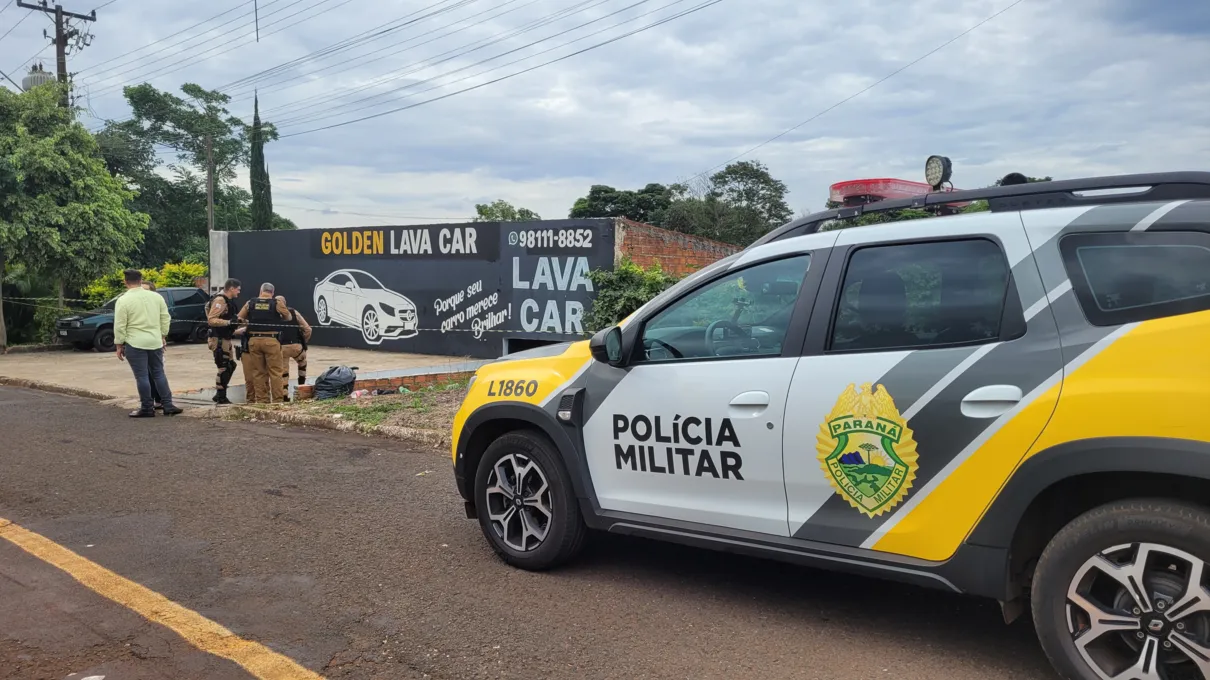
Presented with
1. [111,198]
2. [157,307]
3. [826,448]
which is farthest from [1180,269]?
[111,198]

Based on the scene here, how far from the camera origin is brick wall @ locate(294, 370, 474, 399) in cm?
1146

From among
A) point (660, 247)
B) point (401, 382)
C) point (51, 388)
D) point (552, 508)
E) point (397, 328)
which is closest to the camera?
point (552, 508)

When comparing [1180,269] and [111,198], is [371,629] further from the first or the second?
[111,198]

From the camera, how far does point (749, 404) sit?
12.0 ft

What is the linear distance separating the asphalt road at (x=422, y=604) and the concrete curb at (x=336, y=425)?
1932mm

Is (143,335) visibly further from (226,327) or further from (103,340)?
(103,340)

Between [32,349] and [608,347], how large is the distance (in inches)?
895

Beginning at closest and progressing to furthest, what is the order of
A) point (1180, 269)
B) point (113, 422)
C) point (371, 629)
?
point (1180, 269) → point (371, 629) → point (113, 422)

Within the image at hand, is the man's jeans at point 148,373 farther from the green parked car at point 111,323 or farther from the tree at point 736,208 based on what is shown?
the tree at point 736,208

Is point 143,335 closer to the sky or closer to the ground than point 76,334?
closer to the sky

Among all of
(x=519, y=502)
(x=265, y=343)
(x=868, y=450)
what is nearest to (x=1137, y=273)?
(x=868, y=450)

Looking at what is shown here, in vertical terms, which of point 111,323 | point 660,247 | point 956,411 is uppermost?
point 660,247

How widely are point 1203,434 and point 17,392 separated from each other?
15499 millimetres

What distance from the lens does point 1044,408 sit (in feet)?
9.73
